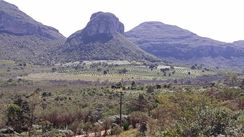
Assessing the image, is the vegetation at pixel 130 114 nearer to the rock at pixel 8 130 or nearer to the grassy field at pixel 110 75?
the rock at pixel 8 130

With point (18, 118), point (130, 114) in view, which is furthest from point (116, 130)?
point (18, 118)

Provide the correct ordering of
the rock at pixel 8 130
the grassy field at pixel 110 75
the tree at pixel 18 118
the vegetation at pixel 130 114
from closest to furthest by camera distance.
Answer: the vegetation at pixel 130 114 < the rock at pixel 8 130 < the tree at pixel 18 118 < the grassy field at pixel 110 75

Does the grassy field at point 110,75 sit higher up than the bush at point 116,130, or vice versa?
the grassy field at point 110,75

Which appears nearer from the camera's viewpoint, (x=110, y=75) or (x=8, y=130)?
(x=8, y=130)

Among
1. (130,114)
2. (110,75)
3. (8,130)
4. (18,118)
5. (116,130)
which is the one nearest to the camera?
(116,130)

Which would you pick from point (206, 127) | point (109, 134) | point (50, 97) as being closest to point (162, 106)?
point (109, 134)

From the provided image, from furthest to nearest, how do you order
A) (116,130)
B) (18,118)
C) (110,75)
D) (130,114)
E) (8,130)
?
(110,75), (130,114), (18,118), (8,130), (116,130)

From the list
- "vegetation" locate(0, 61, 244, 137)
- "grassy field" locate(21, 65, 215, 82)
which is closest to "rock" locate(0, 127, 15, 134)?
"vegetation" locate(0, 61, 244, 137)

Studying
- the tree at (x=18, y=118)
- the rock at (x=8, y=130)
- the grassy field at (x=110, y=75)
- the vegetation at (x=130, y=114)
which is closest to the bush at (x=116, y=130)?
the vegetation at (x=130, y=114)

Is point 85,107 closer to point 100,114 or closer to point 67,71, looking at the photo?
point 100,114

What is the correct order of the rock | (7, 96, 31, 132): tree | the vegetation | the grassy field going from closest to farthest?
the vegetation, the rock, (7, 96, 31, 132): tree, the grassy field

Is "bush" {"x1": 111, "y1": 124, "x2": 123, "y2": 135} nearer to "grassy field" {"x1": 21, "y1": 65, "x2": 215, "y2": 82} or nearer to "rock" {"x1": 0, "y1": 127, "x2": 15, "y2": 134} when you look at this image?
"rock" {"x1": 0, "y1": 127, "x2": 15, "y2": 134}

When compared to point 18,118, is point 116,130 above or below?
below

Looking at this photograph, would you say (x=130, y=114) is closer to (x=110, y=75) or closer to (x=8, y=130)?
(x=8, y=130)
